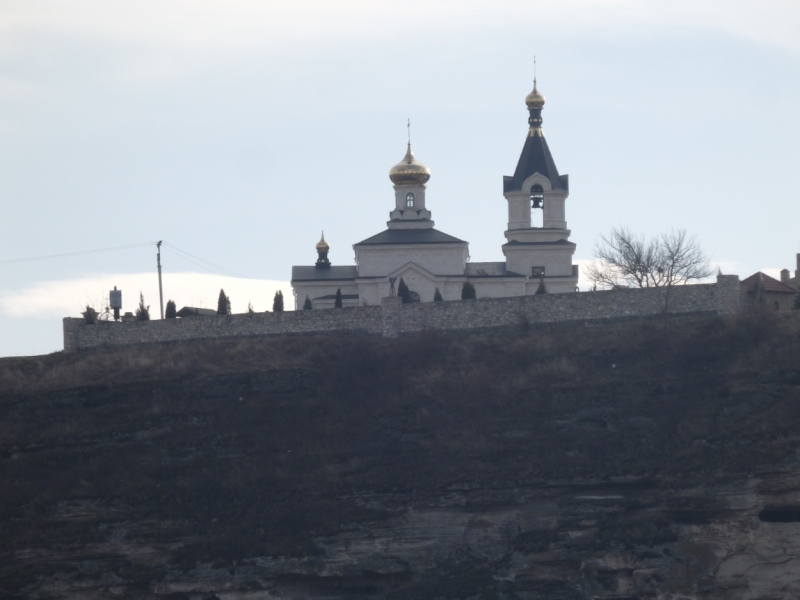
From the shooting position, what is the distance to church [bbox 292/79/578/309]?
175ft

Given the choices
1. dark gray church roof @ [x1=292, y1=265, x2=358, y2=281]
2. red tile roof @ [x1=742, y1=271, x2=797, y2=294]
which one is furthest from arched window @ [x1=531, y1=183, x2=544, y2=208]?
red tile roof @ [x1=742, y1=271, x2=797, y2=294]

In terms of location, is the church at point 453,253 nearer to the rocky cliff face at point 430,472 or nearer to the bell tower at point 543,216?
the bell tower at point 543,216

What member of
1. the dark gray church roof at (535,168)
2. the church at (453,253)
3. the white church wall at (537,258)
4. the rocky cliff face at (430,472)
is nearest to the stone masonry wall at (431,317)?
the rocky cliff face at (430,472)

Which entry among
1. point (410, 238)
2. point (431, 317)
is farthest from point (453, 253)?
point (431, 317)

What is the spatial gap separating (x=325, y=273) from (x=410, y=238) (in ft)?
11.1

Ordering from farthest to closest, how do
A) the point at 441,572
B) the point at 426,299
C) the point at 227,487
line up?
1. the point at 426,299
2. the point at 227,487
3. the point at 441,572

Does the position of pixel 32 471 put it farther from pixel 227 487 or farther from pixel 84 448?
pixel 227 487

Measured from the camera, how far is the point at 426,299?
52875 millimetres

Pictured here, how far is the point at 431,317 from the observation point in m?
45.4

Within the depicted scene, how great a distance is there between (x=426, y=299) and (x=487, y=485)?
16.2 meters

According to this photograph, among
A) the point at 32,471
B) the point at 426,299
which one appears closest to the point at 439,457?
the point at 32,471

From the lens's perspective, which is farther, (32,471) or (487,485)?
(32,471)

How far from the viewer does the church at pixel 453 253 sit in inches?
2096

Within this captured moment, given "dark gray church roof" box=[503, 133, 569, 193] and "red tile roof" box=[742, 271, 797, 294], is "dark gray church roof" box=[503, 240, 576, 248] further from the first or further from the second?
"red tile roof" box=[742, 271, 797, 294]
